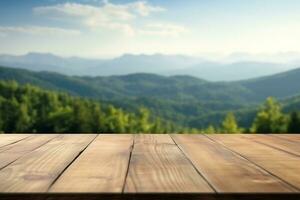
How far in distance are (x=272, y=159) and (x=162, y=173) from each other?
732 millimetres

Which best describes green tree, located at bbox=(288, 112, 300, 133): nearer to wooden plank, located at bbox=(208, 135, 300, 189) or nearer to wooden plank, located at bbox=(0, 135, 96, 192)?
wooden plank, located at bbox=(208, 135, 300, 189)

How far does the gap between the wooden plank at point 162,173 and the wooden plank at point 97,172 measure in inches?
1.7

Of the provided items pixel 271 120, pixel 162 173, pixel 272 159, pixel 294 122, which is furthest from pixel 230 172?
pixel 271 120

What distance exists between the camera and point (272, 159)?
2.22m

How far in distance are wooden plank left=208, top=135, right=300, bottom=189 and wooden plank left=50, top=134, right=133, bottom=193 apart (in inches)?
25.1

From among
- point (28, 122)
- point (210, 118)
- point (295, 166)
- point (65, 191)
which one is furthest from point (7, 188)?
point (210, 118)

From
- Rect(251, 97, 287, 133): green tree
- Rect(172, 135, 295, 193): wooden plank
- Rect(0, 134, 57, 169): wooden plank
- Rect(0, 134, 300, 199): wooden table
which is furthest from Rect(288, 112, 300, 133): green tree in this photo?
Rect(172, 135, 295, 193): wooden plank

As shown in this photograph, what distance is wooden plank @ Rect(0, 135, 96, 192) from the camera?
151cm

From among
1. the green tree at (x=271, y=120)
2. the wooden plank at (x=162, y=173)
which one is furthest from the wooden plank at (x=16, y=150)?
the green tree at (x=271, y=120)

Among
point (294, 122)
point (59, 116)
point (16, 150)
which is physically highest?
point (16, 150)

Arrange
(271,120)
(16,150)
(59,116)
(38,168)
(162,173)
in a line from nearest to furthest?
(162,173), (38,168), (16,150), (271,120), (59,116)

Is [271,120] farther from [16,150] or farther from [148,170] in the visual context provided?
[148,170]

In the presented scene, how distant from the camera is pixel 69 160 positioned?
6.99 ft
